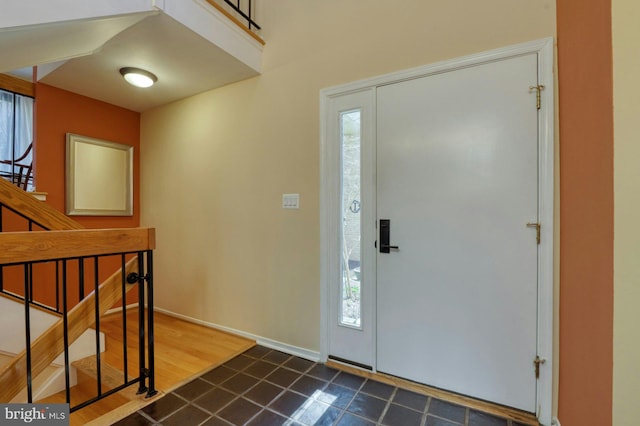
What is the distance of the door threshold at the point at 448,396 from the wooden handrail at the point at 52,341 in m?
1.55

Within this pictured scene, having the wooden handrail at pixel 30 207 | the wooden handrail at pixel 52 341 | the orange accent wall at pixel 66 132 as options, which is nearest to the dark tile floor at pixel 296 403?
the wooden handrail at pixel 52 341

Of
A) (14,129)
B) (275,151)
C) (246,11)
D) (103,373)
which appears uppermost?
(246,11)

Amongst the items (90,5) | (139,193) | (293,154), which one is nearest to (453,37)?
(293,154)

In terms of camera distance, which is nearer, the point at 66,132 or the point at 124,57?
the point at 124,57

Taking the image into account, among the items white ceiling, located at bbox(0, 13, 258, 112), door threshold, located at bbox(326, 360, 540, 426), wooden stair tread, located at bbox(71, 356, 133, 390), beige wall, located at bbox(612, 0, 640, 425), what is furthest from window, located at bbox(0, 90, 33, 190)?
beige wall, located at bbox(612, 0, 640, 425)

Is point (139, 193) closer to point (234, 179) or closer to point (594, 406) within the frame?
point (234, 179)

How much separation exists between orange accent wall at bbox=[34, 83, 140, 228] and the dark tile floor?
2299 millimetres

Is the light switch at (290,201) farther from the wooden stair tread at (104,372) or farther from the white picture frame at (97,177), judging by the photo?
the white picture frame at (97,177)

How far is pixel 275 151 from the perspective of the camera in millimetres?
2391

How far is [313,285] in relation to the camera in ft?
7.26

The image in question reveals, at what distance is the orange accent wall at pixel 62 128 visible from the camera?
8.84 ft

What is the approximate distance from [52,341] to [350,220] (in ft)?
6.41

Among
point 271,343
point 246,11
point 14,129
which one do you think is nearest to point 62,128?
point 14,129

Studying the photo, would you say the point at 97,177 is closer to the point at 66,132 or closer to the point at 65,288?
the point at 66,132
